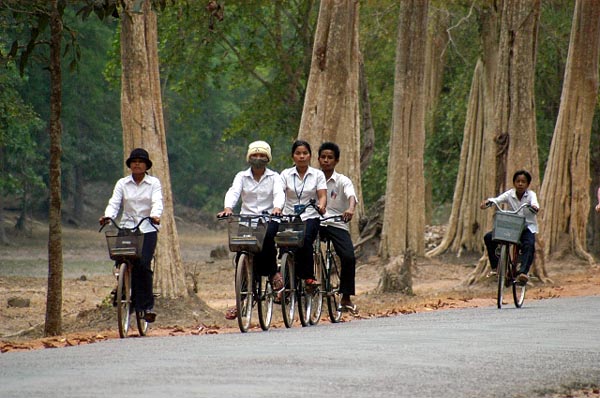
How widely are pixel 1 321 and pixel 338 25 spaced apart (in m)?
7.25

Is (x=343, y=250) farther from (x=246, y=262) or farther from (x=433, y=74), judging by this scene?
(x=433, y=74)

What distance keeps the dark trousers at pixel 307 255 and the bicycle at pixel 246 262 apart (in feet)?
1.80

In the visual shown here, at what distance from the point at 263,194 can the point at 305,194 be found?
2.42ft

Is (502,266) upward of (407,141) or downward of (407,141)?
downward

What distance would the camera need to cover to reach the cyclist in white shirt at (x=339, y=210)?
600 inches

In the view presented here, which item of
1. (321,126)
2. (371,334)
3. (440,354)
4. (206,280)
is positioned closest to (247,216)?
(371,334)

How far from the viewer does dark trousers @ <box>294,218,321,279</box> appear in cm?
1459

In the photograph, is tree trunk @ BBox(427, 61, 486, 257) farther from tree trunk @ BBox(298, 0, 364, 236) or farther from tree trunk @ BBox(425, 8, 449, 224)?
tree trunk @ BBox(298, 0, 364, 236)

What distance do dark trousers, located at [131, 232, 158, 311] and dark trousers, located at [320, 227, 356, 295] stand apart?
2.10 m

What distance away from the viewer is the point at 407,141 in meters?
29.4

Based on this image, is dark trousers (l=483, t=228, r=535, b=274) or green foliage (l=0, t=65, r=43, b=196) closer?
dark trousers (l=483, t=228, r=535, b=274)

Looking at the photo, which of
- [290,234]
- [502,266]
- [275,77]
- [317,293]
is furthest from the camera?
[275,77]

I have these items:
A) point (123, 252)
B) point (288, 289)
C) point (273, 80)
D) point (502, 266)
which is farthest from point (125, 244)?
point (273, 80)

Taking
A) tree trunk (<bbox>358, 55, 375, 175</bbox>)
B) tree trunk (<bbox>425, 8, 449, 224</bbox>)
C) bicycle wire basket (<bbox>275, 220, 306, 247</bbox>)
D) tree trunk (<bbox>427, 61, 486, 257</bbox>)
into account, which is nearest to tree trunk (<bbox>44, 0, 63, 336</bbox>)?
bicycle wire basket (<bbox>275, 220, 306, 247</bbox>)
